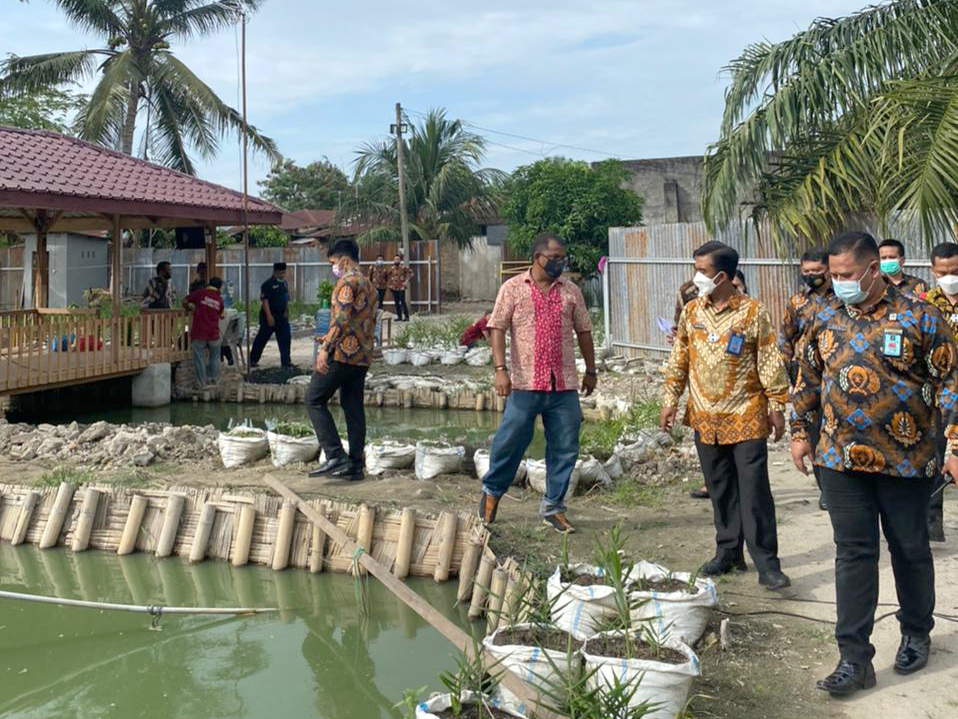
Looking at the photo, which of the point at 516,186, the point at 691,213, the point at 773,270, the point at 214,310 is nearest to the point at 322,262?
the point at 516,186

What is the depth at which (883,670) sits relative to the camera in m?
4.34

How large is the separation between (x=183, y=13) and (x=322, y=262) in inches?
295

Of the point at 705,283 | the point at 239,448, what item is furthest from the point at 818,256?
the point at 239,448

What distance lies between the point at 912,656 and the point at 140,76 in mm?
27019

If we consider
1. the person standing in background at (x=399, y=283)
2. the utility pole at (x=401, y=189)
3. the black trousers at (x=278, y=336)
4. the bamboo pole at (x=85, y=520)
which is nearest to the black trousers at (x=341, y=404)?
the bamboo pole at (x=85, y=520)

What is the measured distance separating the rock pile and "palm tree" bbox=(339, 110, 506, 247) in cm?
2394

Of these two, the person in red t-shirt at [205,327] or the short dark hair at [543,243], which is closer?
the short dark hair at [543,243]

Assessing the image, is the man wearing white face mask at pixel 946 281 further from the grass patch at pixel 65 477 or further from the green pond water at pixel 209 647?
the grass patch at pixel 65 477

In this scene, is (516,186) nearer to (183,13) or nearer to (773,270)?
(183,13)

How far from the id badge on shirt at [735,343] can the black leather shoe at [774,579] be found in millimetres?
1101

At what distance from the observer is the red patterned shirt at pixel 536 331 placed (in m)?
6.20

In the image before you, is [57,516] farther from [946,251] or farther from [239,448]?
[946,251]

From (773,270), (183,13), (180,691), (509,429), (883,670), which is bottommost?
(180,691)

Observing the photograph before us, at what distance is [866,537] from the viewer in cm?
411
